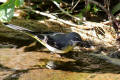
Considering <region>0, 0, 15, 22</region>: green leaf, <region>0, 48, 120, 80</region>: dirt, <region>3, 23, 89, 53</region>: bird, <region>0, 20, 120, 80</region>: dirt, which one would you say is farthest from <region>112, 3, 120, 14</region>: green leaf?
<region>0, 0, 15, 22</region>: green leaf

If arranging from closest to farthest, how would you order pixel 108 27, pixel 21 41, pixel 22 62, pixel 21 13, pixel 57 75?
pixel 57 75 < pixel 22 62 < pixel 21 41 < pixel 108 27 < pixel 21 13

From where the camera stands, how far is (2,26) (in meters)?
4.82

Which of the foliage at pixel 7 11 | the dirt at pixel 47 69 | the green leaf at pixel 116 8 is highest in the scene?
the foliage at pixel 7 11

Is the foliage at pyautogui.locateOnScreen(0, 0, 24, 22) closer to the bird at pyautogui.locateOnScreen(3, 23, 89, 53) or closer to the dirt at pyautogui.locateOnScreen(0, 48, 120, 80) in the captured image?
the dirt at pyautogui.locateOnScreen(0, 48, 120, 80)

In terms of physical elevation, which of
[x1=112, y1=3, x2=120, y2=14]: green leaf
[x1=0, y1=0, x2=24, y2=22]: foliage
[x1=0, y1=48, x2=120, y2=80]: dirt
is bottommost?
[x1=0, y1=48, x2=120, y2=80]: dirt

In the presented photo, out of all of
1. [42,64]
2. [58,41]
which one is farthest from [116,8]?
[42,64]

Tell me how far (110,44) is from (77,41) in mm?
671

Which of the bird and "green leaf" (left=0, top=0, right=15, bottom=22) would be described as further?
the bird

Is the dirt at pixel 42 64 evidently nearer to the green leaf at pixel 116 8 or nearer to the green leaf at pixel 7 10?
the green leaf at pixel 7 10

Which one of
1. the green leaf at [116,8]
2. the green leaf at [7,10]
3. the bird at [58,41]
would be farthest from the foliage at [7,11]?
the green leaf at [116,8]

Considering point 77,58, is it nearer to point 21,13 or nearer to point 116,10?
point 116,10

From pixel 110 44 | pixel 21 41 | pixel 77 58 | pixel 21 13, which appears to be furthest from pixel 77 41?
pixel 21 13

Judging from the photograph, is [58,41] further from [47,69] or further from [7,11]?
[7,11]

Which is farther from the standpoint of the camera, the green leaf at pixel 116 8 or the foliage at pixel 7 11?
the green leaf at pixel 116 8
